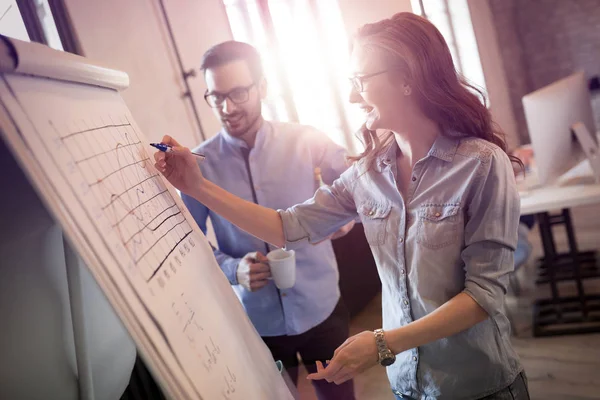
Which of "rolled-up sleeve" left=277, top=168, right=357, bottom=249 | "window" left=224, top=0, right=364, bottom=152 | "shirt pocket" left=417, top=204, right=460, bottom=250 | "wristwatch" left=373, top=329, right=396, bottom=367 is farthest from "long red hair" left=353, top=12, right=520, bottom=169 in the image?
"window" left=224, top=0, right=364, bottom=152

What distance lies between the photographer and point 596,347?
7.98ft

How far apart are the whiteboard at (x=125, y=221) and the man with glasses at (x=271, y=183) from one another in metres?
0.54

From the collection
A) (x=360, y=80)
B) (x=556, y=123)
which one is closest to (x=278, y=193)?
(x=360, y=80)

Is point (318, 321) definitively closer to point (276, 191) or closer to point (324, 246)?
point (324, 246)

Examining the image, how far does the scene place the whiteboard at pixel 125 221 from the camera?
0.60 metres

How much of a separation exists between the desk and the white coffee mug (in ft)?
4.94

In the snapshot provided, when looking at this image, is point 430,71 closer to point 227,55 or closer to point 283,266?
point 283,266

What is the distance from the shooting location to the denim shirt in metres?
0.96

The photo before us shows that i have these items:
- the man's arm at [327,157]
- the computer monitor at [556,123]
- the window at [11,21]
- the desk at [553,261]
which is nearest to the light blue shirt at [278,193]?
the man's arm at [327,157]

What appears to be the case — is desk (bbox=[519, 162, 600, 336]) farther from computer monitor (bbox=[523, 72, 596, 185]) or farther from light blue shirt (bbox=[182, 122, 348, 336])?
light blue shirt (bbox=[182, 122, 348, 336])

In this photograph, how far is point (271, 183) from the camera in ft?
5.17

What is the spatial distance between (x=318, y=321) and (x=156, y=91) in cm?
139

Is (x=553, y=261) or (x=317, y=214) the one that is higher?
(x=317, y=214)

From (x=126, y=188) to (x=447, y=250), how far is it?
586mm
